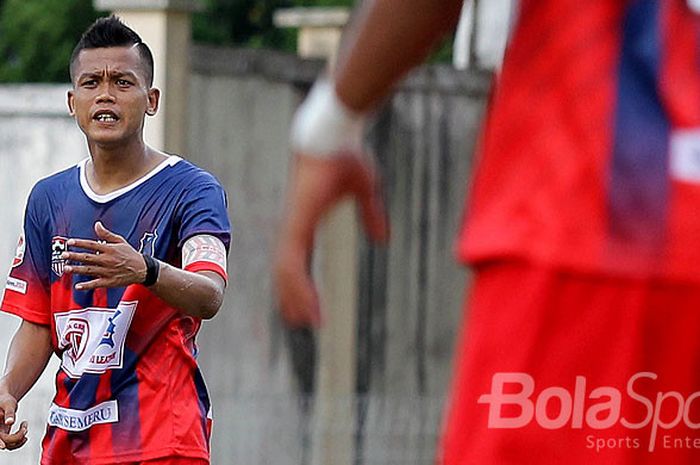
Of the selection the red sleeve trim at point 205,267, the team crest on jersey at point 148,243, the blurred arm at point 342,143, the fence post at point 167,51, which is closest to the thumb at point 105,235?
the red sleeve trim at point 205,267

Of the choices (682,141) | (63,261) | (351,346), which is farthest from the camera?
(351,346)

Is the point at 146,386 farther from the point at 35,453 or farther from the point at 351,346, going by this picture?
the point at 351,346

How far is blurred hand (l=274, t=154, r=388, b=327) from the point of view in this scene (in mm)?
2809

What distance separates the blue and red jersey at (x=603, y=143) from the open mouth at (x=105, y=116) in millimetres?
2189

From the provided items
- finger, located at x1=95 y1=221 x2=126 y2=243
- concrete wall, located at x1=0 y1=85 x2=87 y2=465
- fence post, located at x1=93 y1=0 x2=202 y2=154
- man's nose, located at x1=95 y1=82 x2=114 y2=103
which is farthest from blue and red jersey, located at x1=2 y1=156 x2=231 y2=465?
concrete wall, located at x1=0 y1=85 x2=87 y2=465

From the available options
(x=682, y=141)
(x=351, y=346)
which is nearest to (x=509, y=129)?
(x=682, y=141)

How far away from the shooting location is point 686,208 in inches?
104

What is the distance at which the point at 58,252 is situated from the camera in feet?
15.8

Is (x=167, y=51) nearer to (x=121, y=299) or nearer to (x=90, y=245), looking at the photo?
(x=121, y=299)

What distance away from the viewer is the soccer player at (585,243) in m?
2.65

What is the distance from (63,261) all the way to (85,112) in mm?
381

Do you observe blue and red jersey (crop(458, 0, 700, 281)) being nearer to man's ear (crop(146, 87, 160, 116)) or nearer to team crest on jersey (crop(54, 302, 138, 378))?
team crest on jersey (crop(54, 302, 138, 378))

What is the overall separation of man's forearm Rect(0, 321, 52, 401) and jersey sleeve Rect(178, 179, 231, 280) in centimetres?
47

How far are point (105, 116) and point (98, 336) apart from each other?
550mm
